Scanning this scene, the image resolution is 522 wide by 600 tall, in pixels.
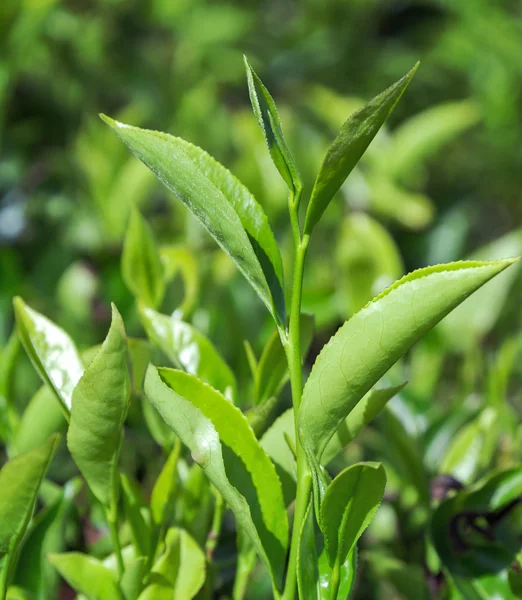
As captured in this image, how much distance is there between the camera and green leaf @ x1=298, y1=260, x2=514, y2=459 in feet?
1.22

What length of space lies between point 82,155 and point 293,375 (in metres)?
0.99

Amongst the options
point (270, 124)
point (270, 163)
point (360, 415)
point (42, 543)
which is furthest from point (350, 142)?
point (270, 163)

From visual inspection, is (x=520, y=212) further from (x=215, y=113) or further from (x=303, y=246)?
(x=303, y=246)

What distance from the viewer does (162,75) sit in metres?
2.29

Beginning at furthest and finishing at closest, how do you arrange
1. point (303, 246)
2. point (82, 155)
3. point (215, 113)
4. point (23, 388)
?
point (215, 113)
point (82, 155)
point (23, 388)
point (303, 246)

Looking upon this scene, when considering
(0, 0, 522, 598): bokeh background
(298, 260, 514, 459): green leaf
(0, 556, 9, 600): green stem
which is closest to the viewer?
(298, 260, 514, 459): green leaf

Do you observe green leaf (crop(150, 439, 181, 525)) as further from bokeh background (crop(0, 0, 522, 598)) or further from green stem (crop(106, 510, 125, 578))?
bokeh background (crop(0, 0, 522, 598))

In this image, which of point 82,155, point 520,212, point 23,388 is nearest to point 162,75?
point 82,155

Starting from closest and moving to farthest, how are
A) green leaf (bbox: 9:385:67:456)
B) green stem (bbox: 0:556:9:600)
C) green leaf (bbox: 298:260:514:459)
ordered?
green leaf (bbox: 298:260:514:459) → green stem (bbox: 0:556:9:600) → green leaf (bbox: 9:385:67:456)

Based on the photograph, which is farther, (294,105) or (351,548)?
(294,105)

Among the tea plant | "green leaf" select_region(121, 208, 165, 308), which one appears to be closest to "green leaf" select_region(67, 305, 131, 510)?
the tea plant

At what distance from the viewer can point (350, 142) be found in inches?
15.9

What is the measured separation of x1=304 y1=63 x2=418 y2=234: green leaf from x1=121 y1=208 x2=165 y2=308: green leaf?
273 mm

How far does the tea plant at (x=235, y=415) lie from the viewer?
400mm
